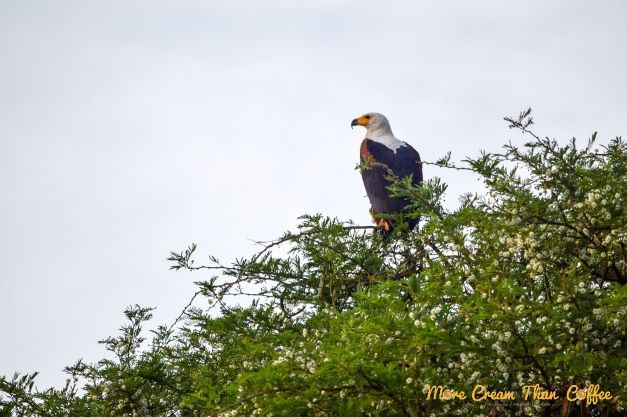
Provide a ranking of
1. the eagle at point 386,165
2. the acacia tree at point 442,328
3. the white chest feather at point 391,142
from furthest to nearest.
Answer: the white chest feather at point 391,142, the eagle at point 386,165, the acacia tree at point 442,328

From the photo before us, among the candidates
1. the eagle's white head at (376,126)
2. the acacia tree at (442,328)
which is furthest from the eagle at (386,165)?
the acacia tree at (442,328)

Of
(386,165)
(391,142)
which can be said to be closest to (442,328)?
(386,165)

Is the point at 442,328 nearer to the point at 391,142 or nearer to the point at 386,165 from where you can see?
the point at 386,165

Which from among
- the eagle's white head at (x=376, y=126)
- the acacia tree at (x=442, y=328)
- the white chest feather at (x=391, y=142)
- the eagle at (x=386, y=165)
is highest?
the eagle's white head at (x=376, y=126)

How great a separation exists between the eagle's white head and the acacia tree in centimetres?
456

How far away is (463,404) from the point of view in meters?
2.93

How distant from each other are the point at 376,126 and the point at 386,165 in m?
2.75

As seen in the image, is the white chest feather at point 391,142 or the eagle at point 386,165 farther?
the white chest feather at point 391,142

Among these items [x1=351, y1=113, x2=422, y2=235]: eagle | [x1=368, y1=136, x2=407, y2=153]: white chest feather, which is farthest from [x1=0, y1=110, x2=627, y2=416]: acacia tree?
[x1=368, y1=136, x2=407, y2=153]: white chest feather

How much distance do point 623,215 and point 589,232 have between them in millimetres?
173

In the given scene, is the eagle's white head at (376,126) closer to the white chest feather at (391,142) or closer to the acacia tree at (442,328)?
the white chest feather at (391,142)

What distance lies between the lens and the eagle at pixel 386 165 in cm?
758

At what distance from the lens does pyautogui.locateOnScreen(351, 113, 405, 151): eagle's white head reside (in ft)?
30.2

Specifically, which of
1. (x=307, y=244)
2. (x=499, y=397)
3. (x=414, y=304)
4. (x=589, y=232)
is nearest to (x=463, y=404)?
(x=499, y=397)
